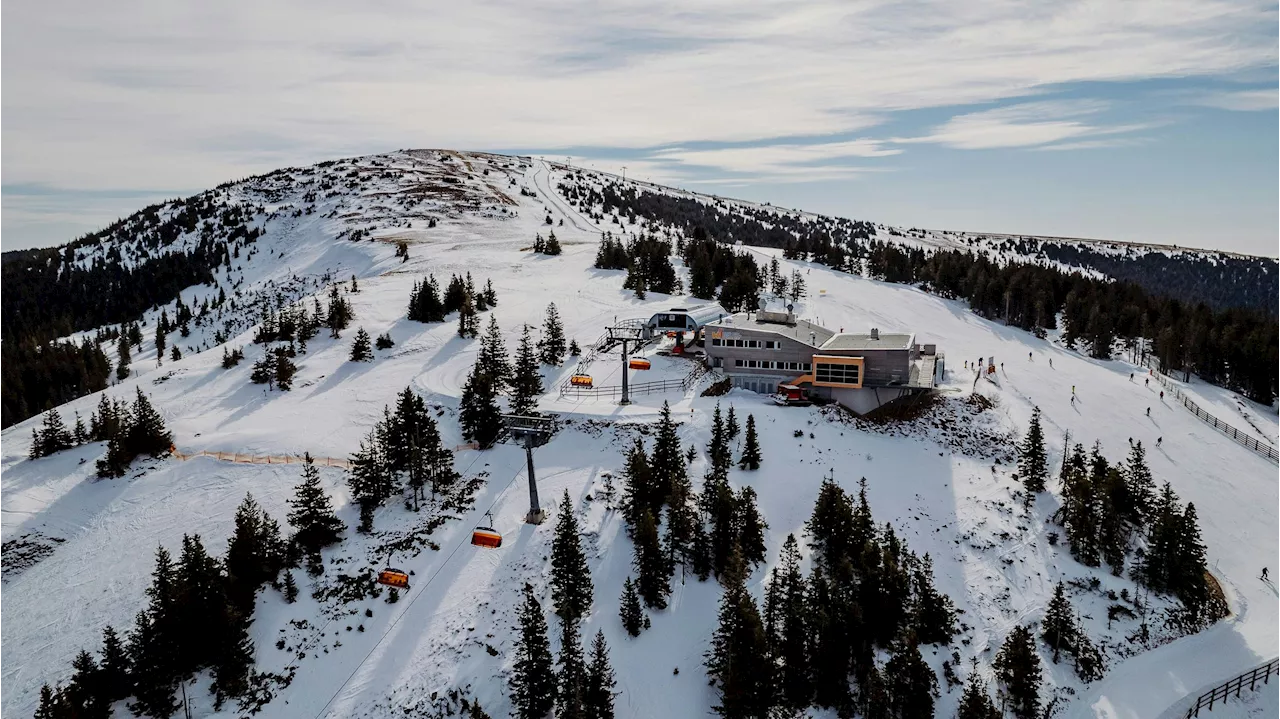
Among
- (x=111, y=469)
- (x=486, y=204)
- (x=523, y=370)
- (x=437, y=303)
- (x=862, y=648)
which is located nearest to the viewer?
(x=862, y=648)

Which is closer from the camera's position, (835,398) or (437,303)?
(835,398)

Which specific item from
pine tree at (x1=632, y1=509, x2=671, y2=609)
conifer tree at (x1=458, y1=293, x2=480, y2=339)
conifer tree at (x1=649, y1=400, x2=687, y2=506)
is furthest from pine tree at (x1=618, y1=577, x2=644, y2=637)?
conifer tree at (x1=458, y1=293, x2=480, y2=339)

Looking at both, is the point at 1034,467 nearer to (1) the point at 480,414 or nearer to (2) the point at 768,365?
(2) the point at 768,365

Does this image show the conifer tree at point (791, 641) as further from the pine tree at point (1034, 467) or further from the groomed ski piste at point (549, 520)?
the pine tree at point (1034, 467)

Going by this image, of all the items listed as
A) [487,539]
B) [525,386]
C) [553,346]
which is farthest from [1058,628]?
[553,346]

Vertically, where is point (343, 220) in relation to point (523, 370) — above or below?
above

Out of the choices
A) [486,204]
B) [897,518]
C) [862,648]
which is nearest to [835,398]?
[897,518]

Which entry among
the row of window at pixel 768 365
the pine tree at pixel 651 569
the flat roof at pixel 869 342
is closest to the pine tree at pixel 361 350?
the row of window at pixel 768 365

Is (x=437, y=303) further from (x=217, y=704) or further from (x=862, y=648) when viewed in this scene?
(x=862, y=648)
